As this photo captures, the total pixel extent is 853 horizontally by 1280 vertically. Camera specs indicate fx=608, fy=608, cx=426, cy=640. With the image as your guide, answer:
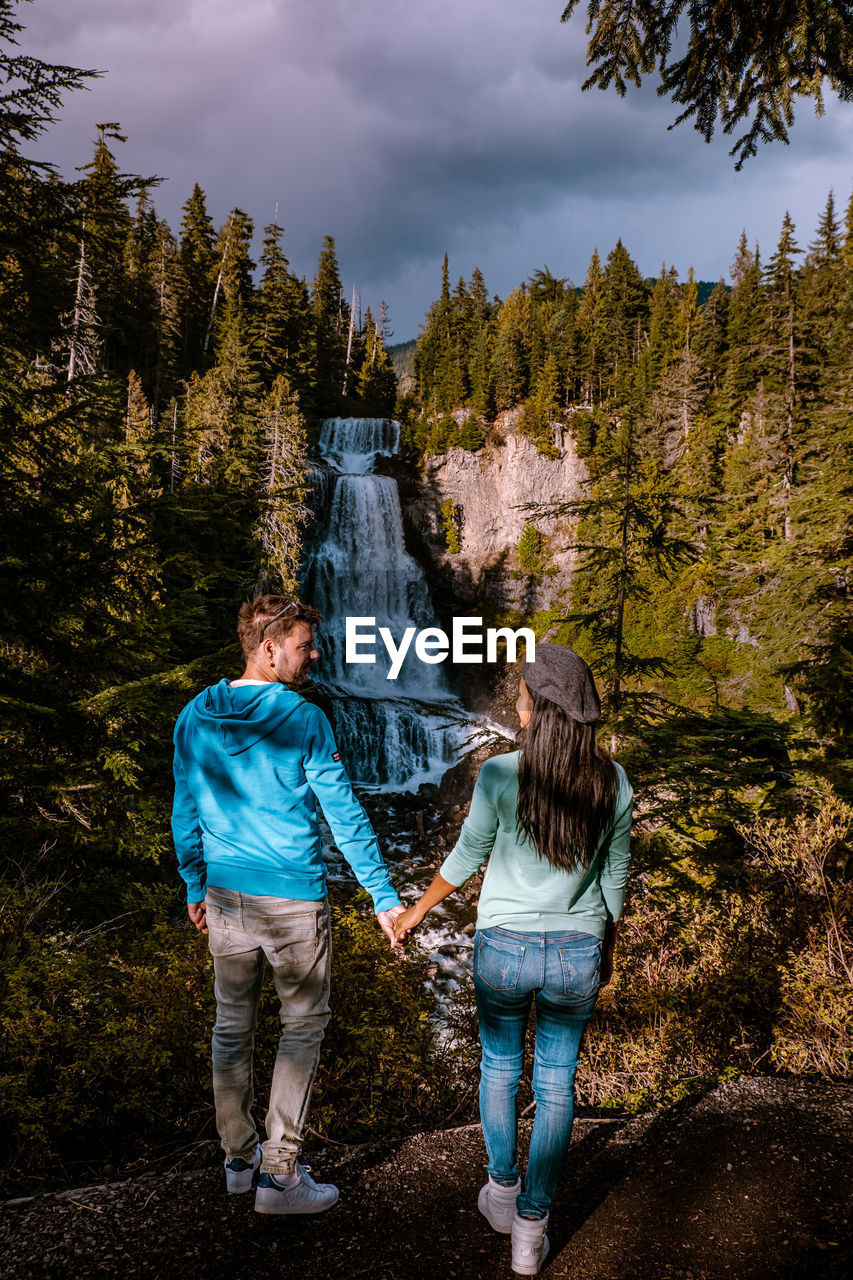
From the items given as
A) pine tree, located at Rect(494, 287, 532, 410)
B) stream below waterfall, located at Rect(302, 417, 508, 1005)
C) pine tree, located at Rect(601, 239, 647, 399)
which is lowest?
stream below waterfall, located at Rect(302, 417, 508, 1005)

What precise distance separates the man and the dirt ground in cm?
18

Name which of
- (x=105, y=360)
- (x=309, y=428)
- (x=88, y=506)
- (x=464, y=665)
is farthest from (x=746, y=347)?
(x=88, y=506)

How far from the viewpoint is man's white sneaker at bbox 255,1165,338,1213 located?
2.37 meters

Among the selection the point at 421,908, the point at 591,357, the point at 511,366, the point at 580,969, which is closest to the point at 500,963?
the point at 580,969

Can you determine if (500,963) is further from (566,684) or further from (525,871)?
(566,684)

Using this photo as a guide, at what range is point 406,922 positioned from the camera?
2463 millimetres

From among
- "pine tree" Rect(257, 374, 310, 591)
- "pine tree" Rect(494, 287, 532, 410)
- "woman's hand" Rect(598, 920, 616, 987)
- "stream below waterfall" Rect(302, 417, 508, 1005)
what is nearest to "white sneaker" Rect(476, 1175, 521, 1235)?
"woman's hand" Rect(598, 920, 616, 987)

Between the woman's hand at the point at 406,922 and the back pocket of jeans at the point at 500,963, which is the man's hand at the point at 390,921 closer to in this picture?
the woman's hand at the point at 406,922

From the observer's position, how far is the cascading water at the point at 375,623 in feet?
82.1

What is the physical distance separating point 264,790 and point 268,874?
318 mm

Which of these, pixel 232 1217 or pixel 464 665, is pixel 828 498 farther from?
pixel 464 665

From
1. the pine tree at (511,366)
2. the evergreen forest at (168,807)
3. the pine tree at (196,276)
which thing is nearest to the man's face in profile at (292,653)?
the evergreen forest at (168,807)

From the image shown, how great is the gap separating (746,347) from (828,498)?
1117 inches

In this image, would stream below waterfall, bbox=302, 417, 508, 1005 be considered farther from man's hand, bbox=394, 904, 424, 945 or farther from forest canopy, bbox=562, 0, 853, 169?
forest canopy, bbox=562, 0, 853, 169
